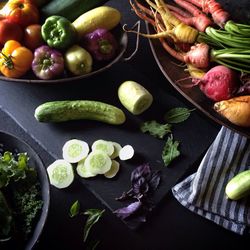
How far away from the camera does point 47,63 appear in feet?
3.52

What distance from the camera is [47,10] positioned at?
1210 millimetres

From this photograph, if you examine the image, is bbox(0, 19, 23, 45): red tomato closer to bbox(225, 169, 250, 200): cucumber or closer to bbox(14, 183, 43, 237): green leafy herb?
bbox(14, 183, 43, 237): green leafy herb

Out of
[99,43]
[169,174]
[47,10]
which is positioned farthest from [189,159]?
[47,10]

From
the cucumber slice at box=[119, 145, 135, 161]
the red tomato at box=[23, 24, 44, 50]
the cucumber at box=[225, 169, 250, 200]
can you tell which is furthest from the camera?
the red tomato at box=[23, 24, 44, 50]

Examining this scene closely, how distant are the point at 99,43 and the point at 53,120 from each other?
23 cm

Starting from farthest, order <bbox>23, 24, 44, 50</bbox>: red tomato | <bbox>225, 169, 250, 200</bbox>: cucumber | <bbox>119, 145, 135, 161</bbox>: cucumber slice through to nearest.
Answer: <bbox>23, 24, 44, 50</bbox>: red tomato, <bbox>119, 145, 135, 161</bbox>: cucumber slice, <bbox>225, 169, 250, 200</bbox>: cucumber

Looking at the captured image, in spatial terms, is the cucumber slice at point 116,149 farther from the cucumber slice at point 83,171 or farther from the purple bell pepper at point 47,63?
the purple bell pepper at point 47,63

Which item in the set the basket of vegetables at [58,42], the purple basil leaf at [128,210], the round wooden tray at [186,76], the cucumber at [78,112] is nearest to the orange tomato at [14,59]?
the basket of vegetables at [58,42]

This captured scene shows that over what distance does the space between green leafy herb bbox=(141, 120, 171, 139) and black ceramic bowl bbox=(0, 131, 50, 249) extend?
29 centimetres

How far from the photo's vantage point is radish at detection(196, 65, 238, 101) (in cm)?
95

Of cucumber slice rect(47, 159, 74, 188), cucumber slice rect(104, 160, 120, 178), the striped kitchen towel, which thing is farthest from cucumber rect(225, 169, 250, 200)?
cucumber slice rect(47, 159, 74, 188)

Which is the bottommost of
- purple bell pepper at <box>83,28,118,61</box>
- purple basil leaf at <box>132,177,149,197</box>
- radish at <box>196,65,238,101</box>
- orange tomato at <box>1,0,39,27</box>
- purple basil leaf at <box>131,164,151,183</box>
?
purple basil leaf at <box>132,177,149,197</box>

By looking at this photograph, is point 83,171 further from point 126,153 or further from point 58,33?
point 58,33

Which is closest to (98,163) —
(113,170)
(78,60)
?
(113,170)
